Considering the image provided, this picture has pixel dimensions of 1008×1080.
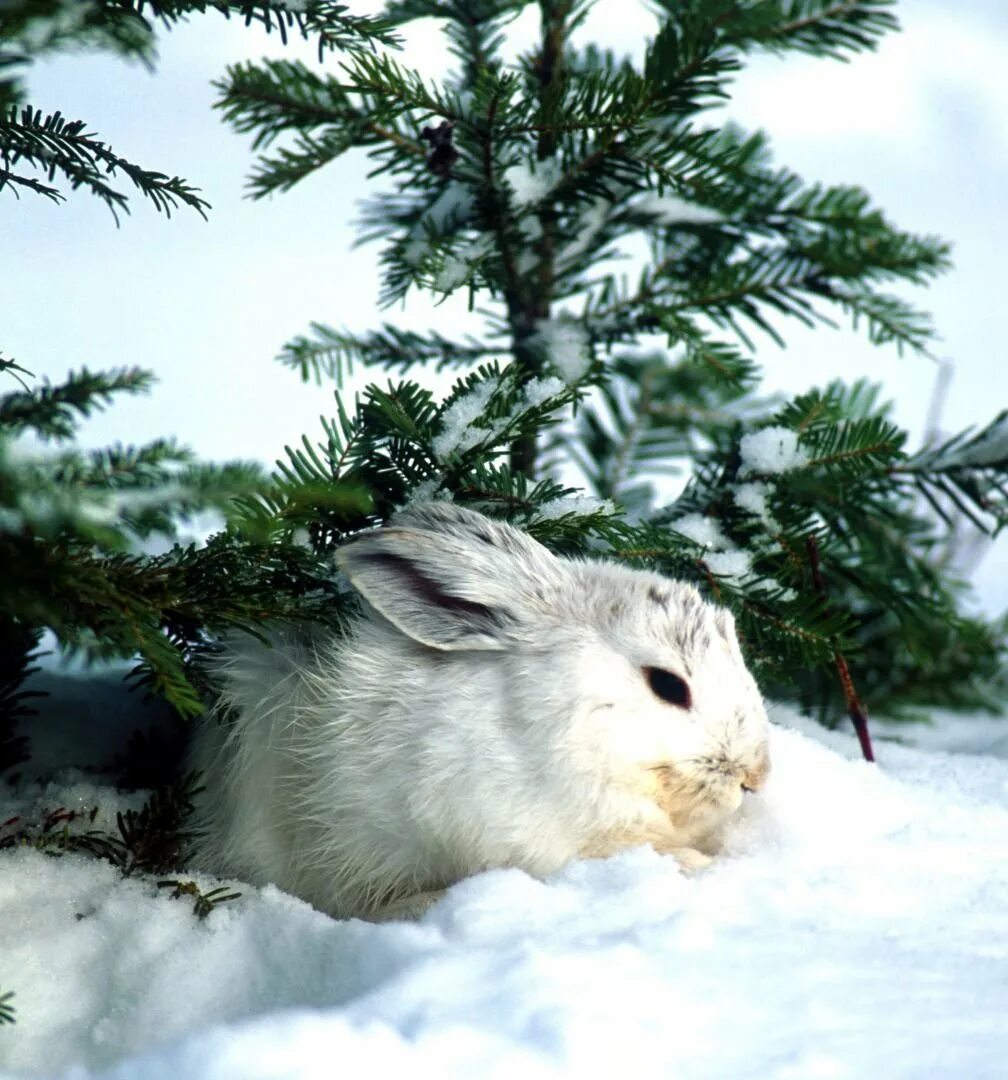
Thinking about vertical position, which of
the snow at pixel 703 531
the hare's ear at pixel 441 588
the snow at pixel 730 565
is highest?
the snow at pixel 703 531

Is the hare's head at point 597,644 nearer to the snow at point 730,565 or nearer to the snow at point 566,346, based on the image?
the snow at point 730,565

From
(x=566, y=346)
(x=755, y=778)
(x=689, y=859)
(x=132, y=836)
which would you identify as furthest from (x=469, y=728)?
Answer: (x=566, y=346)

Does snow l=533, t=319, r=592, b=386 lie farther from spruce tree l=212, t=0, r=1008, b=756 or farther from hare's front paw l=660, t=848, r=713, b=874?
hare's front paw l=660, t=848, r=713, b=874

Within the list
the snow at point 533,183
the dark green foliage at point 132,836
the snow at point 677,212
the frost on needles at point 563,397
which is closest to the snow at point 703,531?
the frost on needles at point 563,397

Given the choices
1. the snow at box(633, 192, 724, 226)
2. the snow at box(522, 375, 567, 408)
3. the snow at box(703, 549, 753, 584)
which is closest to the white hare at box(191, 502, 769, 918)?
the snow at box(522, 375, 567, 408)

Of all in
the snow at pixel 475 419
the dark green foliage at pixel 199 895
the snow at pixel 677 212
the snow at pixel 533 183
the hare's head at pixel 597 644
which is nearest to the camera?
the dark green foliage at pixel 199 895

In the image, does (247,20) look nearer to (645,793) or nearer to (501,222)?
(501,222)
